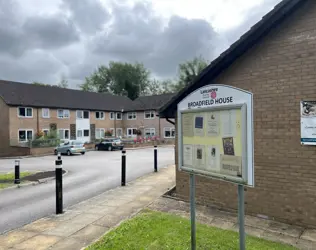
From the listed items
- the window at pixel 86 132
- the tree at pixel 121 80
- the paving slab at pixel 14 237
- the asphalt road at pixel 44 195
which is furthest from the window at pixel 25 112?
the tree at pixel 121 80

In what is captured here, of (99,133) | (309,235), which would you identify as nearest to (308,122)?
(309,235)

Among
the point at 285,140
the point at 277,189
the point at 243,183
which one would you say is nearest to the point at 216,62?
the point at 285,140

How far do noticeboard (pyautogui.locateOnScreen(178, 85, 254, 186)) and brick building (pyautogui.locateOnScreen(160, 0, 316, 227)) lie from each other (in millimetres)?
2755

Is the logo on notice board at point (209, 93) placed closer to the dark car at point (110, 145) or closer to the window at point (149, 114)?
the dark car at point (110, 145)

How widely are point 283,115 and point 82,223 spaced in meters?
5.26

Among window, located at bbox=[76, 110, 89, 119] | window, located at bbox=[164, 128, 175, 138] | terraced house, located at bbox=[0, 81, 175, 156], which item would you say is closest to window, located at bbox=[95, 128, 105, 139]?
terraced house, located at bbox=[0, 81, 175, 156]

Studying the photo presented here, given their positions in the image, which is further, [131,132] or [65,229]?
[131,132]

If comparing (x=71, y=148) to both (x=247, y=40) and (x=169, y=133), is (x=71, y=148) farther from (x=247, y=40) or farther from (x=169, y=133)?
(x=247, y=40)

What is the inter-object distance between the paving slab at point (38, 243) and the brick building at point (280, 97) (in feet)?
14.2

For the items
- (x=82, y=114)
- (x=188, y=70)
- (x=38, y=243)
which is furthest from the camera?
(x=188, y=70)

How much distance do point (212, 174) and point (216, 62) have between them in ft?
12.2

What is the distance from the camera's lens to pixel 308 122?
575 cm

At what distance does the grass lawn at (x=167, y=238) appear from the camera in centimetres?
476

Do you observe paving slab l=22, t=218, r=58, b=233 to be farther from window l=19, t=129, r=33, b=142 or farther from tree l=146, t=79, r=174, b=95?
tree l=146, t=79, r=174, b=95
